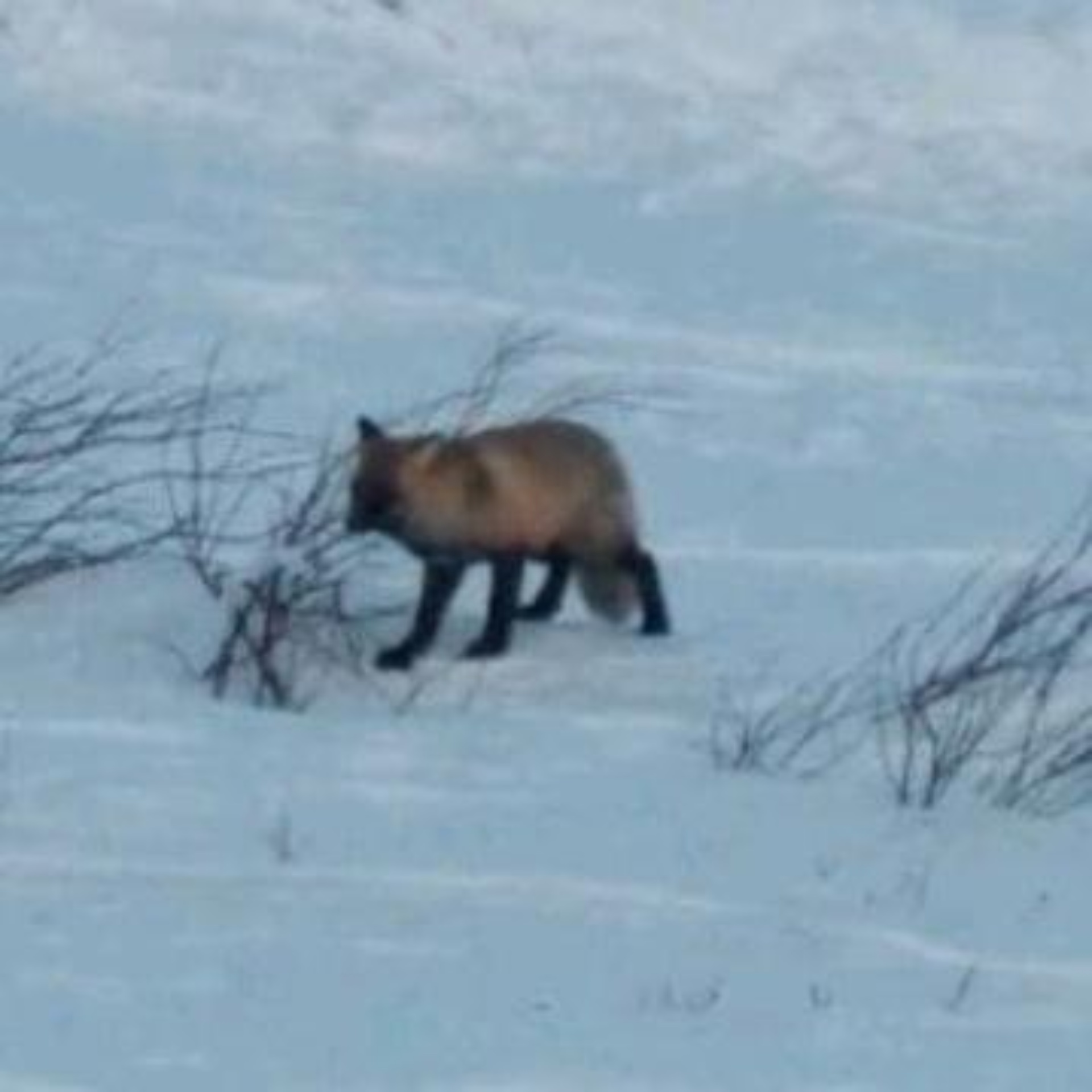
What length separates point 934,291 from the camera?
22.5m

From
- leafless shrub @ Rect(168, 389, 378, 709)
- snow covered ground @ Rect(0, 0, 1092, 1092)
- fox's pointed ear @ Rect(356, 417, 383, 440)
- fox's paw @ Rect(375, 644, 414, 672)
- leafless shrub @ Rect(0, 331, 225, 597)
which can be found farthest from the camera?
fox's pointed ear @ Rect(356, 417, 383, 440)

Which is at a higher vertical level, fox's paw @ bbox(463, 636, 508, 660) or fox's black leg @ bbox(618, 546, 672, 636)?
fox's black leg @ bbox(618, 546, 672, 636)

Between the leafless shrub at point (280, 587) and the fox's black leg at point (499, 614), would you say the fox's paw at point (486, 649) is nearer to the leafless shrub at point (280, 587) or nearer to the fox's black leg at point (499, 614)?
the fox's black leg at point (499, 614)

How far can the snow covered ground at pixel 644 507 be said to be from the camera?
9070mm

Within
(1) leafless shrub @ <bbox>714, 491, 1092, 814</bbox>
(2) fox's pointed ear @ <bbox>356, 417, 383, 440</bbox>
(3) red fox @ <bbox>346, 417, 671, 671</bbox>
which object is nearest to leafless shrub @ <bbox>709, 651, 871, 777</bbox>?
(1) leafless shrub @ <bbox>714, 491, 1092, 814</bbox>

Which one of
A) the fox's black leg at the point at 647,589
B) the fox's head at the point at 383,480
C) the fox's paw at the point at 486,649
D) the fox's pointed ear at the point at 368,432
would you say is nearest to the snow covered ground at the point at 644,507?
the fox's paw at the point at 486,649

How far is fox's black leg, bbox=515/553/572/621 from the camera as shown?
45.3 feet

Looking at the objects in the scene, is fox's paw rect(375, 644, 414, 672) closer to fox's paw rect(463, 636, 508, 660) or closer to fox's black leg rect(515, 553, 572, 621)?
fox's paw rect(463, 636, 508, 660)

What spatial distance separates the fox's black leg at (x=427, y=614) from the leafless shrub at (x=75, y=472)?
68 centimetres

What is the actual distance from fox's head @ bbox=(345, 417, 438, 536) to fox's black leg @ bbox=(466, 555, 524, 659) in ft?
1.03

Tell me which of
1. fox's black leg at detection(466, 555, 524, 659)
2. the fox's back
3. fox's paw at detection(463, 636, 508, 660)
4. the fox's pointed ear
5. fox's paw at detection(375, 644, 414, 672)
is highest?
the fox's pointed ear

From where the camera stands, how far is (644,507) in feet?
57.0

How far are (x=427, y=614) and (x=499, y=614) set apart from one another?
191 mm

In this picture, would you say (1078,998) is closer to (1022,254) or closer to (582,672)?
(582,672)
